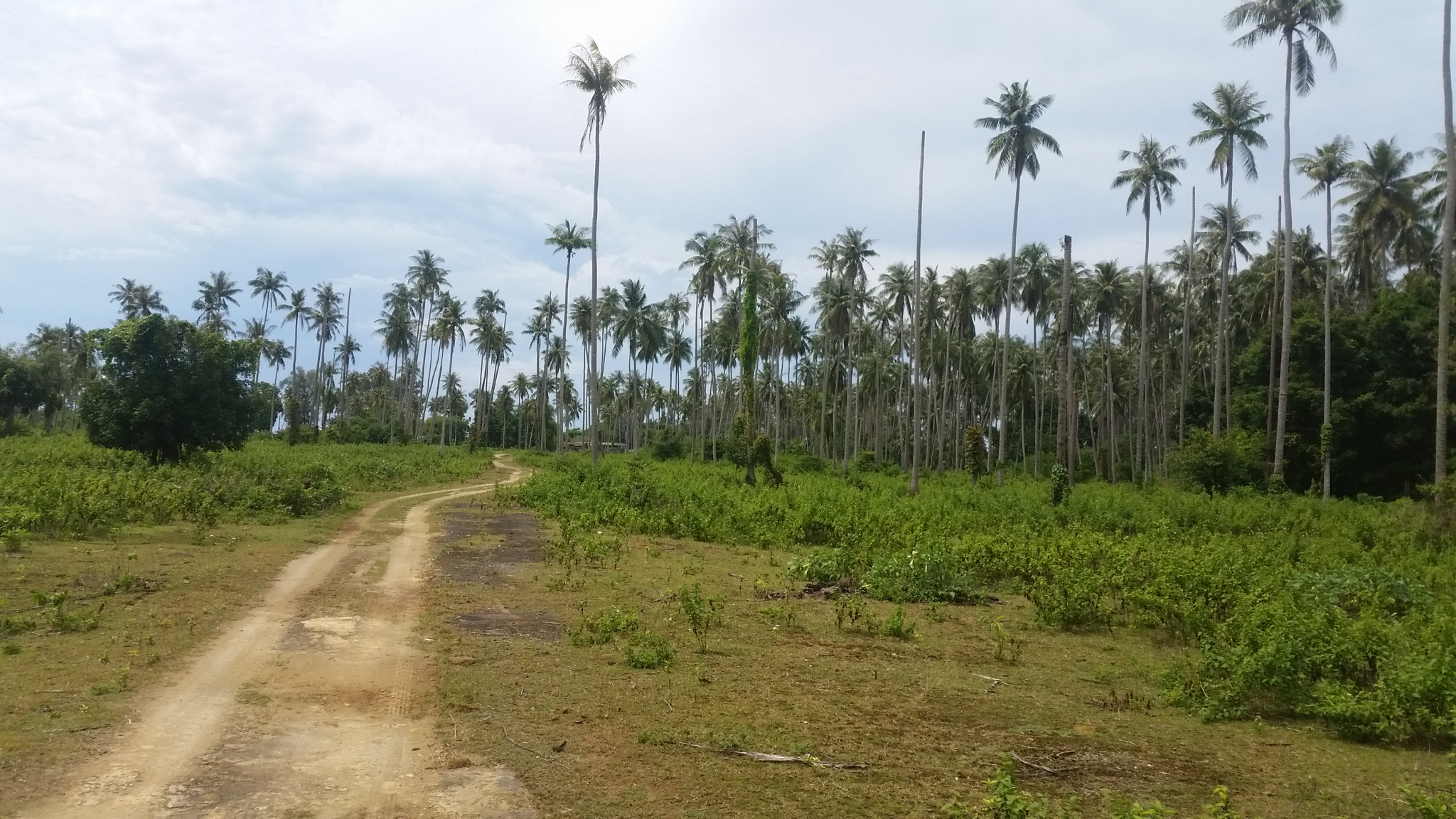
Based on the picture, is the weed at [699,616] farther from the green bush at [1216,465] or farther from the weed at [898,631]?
the green bush at [1216,465]

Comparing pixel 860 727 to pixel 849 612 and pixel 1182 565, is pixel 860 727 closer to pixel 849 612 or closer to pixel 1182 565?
pixel 849 612

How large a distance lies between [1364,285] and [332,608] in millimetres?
52947

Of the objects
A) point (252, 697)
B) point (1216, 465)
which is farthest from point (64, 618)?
point (1216, 465)

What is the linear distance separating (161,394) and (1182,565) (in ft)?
105

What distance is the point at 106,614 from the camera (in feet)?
34.9

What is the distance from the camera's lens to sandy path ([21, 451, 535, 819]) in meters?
5.56

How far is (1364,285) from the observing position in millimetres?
45875

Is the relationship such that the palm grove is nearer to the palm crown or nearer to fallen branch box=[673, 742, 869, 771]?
the palm crown

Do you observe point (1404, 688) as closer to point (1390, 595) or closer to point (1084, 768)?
point (1084, 768)

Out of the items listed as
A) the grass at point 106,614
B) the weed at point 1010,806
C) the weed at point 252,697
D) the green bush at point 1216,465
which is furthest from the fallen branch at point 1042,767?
the green bush at point 1216,465

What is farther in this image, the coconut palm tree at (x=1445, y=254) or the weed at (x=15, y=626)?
the coconut palm tree at (x=1445, y=254)

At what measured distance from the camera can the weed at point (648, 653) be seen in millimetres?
9266

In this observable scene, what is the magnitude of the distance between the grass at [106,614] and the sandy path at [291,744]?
30cm

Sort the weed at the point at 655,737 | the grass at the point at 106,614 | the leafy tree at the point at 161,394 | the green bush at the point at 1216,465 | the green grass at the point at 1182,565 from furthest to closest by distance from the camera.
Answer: the green bush at the point at 1216,465, the leafy tree at the point at 161,394, the green grass at the point at 1182,565, the weed at the point at 655,737, the grass at the point at 106,614
